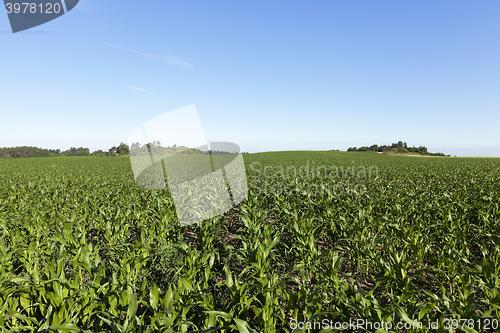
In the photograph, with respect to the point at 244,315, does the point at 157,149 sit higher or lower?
higher

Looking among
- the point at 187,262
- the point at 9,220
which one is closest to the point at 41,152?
the point at 9,220

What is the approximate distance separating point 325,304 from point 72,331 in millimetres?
3218

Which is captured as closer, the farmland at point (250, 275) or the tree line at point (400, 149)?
the farmland at point (250, 275)

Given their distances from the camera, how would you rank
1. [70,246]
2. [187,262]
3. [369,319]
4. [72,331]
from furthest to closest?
[70,246] < [187,262] < [369,319] < [72,331]

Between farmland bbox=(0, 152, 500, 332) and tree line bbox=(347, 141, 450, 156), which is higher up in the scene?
tree line bbox=(347, 141, 450, 156)

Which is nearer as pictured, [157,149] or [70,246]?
[70,246]

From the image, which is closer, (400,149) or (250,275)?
(250,275)

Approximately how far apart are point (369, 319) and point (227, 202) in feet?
25.1

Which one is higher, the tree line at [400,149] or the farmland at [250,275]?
the tree line at [400,149]

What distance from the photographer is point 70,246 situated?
165 inches

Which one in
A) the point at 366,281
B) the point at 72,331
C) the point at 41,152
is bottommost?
the point at 366,281

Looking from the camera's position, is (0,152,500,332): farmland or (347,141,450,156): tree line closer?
(0,152,500,332): farmland

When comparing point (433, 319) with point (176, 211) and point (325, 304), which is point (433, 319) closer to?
point (325, 304)

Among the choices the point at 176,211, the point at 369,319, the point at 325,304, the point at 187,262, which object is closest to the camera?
the point at 369,319
